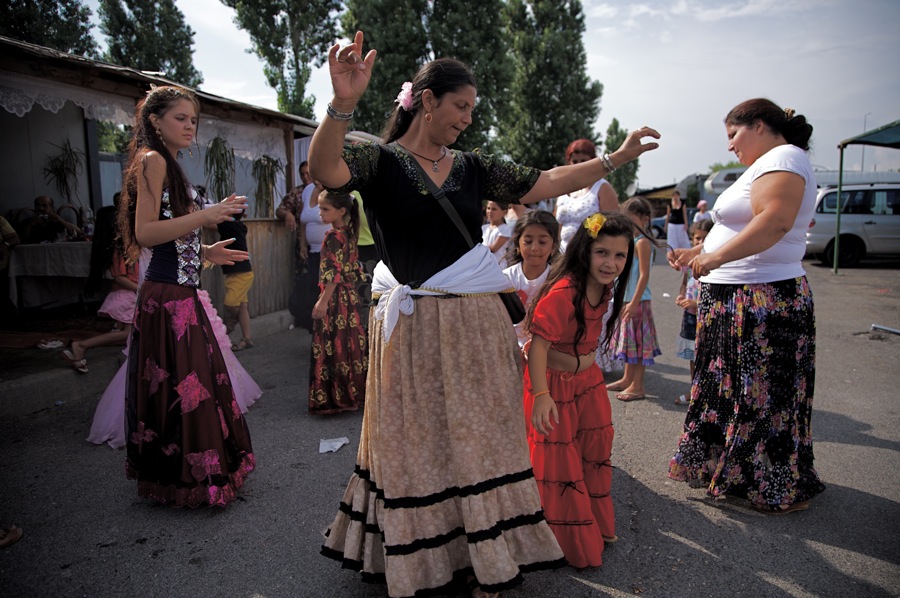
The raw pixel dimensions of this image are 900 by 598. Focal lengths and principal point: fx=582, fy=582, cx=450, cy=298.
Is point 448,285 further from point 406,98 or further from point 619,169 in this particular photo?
point 619,169

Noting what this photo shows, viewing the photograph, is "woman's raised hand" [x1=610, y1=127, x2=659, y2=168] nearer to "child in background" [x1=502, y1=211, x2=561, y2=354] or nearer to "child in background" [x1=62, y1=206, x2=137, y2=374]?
"child in background" [x1=502, y1=211, x2=561, y2=354]

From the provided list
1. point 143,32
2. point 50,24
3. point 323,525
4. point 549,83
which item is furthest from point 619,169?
point 323,525

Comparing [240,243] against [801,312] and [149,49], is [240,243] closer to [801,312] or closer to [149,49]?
[801,312]

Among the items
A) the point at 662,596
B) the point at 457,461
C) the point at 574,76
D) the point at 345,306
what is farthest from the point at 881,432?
the point at 574,76

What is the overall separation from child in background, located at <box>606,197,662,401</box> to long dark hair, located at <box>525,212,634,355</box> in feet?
5.95

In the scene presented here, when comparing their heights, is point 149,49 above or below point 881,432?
above

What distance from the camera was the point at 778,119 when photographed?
293 centimetres

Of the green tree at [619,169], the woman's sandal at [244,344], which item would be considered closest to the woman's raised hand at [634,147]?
the woman's sandal at [244,344]

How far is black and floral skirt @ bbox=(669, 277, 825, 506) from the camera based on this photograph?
9.64 feet

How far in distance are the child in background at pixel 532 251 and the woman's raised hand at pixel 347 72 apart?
1.93 metres

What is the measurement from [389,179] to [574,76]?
24953 mm

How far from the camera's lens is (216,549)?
107 inches

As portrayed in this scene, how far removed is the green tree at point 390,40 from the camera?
1802 cm

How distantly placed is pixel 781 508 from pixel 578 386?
51.9 inches
